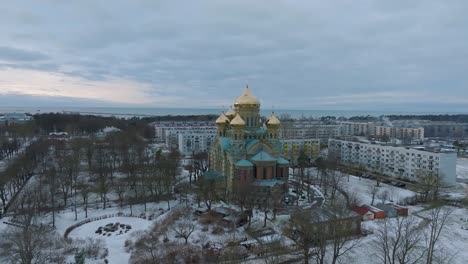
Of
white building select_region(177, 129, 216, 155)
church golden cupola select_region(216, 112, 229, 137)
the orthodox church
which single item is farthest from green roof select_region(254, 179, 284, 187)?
white building select_region(177, 129, 216, 155)

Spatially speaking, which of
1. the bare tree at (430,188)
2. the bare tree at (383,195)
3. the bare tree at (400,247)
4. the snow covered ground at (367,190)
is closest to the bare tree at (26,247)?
the bare tree at (400,247)

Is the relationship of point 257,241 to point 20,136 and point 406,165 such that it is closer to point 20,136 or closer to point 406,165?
point 406,165

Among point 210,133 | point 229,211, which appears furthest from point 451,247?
point 210,133

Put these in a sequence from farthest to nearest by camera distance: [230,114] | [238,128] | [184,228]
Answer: [230,114] → [238,128] → [184,228]

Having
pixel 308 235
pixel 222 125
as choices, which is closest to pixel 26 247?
pixel 308 235

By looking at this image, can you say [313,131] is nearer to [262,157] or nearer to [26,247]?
[262,157]
